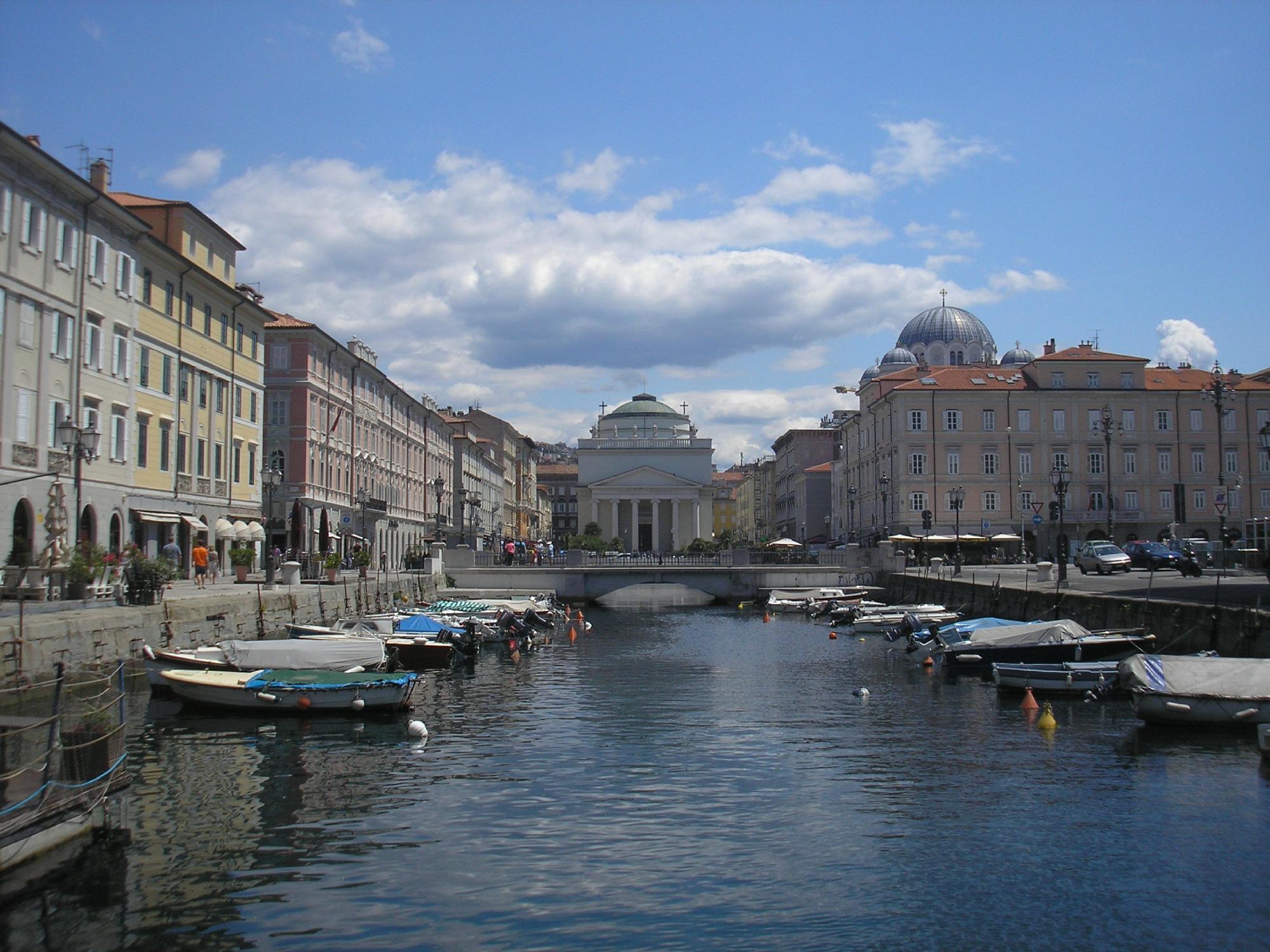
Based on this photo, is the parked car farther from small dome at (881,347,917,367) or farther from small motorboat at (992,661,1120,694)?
small dome at (881,347,917,367)

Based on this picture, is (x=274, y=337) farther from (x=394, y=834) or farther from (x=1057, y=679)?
(x=394, y=834)

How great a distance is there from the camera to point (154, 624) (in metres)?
28.8

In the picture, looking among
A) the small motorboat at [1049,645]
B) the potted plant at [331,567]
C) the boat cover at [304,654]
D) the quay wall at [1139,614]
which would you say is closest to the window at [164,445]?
the potted plant at [331,567]

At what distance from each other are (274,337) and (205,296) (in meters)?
12.4

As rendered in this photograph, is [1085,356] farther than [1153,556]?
Yes

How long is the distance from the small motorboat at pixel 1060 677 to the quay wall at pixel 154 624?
71.2 ft

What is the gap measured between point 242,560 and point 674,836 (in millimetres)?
33503

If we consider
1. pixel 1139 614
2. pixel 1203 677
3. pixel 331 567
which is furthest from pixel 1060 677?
pixel 331 567

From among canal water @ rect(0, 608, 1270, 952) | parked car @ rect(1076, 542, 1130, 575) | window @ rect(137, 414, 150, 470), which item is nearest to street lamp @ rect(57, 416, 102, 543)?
canal water @ rect(0, 608, 1270, 952)

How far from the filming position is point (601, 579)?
70188 mm

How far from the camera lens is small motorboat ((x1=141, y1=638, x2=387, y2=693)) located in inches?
1020

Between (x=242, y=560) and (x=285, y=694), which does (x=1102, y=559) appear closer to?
(x=242, y=560)

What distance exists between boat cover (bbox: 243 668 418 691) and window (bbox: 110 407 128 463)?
1838cm

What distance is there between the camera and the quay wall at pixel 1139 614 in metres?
27.7
